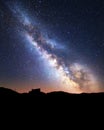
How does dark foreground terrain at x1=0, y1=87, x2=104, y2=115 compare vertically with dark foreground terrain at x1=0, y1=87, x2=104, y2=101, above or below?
below

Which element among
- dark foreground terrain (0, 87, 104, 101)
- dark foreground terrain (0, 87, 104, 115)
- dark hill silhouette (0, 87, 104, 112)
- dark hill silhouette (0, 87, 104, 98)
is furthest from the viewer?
dark hill silhouette (0, 87, 104, 98)

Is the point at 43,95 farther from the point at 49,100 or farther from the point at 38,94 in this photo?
the point at 49,100

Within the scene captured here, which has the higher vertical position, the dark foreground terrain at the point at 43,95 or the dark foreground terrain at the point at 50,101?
the dark foreground terrain at the point at 43,95

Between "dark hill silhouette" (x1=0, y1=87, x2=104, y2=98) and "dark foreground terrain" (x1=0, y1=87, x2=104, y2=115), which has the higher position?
"dark hill silhouette" (x1=0, y1=87, x2=104, y2=98)

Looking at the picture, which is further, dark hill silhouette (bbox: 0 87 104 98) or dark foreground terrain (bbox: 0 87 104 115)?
dark hill silhouette (bbox: 0 87 104 98)

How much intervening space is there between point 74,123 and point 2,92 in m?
15.3

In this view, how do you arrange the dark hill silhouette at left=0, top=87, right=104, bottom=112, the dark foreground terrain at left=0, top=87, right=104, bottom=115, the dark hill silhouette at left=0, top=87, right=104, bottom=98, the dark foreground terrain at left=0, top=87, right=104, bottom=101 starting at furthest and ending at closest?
1. the dark hill silhouette at left=0, top=87, right=104, bottom=98
2. the dark foreground terrain at left=0, top=87, right=104, bottom=101
3. the dark hill silhouette at left=0, top=87, right=104, bottom=112
4. the dark foreground terrain at left=0, top=87, right=104, bottom=115

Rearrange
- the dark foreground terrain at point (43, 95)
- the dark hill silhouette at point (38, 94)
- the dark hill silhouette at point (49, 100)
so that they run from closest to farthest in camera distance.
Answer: the dark hill silhouette at point (49, 100) < the dark foreground terrain at point (43, 95) < the dark hill silhouette at point (38, 94)

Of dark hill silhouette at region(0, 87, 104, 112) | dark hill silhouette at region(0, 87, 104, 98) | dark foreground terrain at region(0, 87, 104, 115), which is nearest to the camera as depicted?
dark foreground terrain at region(0, 87, 104, 115)

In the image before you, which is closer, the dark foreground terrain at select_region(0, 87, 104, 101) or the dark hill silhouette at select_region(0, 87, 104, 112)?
the dark hill silhouette at select_region(0, 87, 104, 112)

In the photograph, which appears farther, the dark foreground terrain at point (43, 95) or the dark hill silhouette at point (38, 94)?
the dark hill silhouette at point (38, 94)

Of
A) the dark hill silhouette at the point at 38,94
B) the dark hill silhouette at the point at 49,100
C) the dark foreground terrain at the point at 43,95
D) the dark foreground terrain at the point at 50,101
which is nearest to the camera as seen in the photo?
the dark foreground terrain at the point at 50,101

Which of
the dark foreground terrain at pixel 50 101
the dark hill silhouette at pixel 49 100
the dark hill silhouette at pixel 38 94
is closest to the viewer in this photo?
the dark foreground terrain at pixel 50 101

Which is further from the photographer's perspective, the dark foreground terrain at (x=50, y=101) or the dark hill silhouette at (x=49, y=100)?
the dark hill silhouette at (x=49, y=100)
